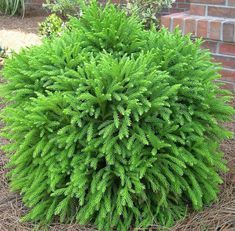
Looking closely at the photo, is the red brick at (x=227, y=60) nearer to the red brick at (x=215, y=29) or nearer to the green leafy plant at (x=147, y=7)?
the red brick at (x=215, y=29)

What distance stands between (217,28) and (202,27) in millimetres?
141

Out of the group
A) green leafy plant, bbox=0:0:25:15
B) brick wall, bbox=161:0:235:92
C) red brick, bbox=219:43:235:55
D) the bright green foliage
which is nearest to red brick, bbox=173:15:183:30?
brick wall, bbox=161:0:235:92

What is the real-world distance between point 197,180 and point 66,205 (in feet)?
2.33

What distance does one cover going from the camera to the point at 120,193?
7.07 ft

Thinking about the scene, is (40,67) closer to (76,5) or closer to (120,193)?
(120,193)

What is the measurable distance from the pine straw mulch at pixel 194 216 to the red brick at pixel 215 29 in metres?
1.37

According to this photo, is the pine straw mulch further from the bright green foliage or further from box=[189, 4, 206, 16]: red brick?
box=[189, 4, 206, 16]: red brick

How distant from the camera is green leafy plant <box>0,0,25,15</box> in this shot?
8062 millimetres

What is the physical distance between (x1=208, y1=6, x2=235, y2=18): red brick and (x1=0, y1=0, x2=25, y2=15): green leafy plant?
4915 millimetres

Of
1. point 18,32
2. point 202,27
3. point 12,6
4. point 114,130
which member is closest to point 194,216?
point 114,130

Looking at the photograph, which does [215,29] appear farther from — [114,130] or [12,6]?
[12,6]

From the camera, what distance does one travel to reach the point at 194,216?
7.96 feet

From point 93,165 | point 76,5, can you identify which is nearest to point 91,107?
point 93,165

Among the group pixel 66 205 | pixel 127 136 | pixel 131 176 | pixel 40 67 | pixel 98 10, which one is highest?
pixel 98 10
